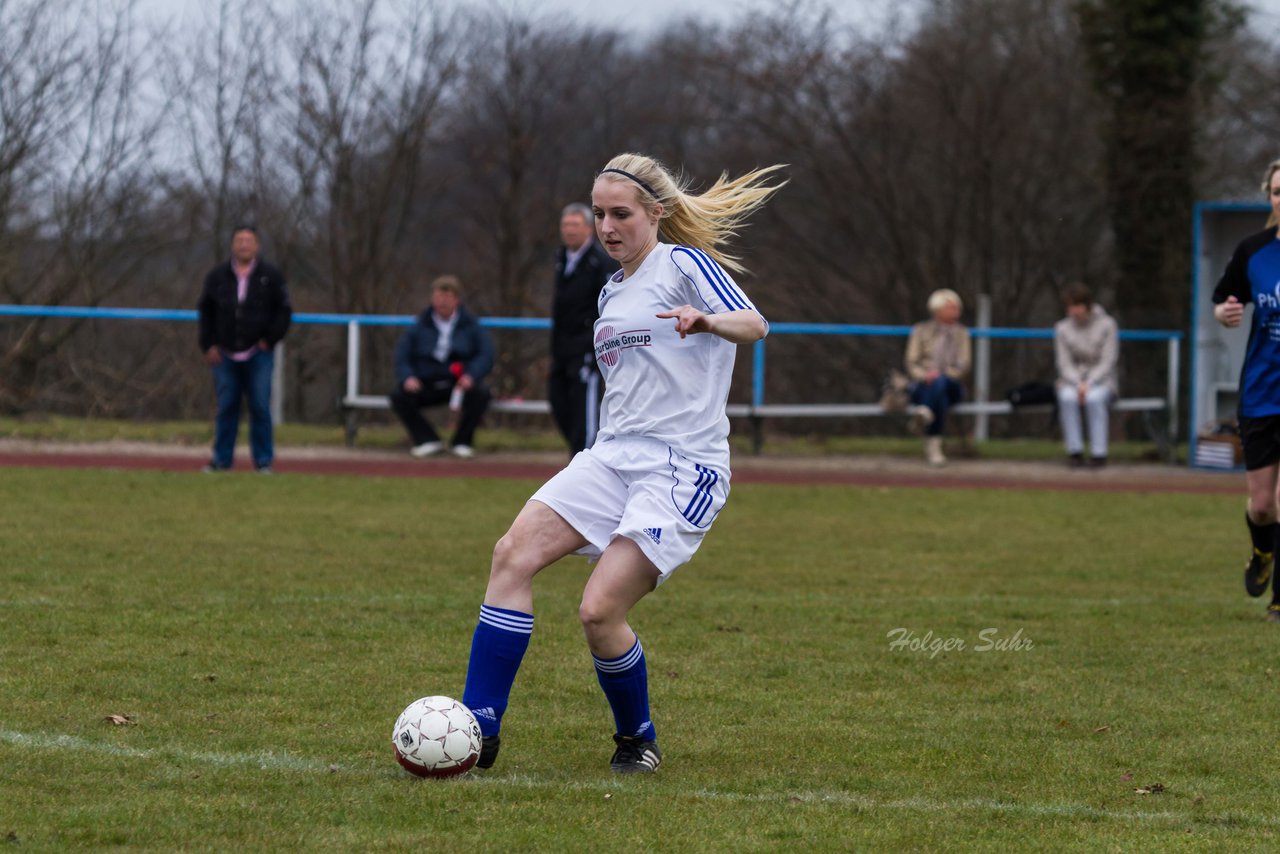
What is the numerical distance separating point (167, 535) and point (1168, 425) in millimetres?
10731

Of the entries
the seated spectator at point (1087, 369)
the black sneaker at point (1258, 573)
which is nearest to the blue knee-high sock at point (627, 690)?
the black sneaker at point (1258, 573)

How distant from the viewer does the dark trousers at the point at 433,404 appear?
15.4m

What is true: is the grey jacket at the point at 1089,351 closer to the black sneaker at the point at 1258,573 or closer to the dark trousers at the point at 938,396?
the dark trousers at the point at 938,396

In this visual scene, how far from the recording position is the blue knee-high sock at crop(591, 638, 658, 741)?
480 centimetres

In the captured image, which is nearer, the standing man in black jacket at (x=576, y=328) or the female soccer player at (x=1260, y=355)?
the female soccer player at (x=1260, y=355)

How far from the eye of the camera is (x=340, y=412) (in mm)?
16516

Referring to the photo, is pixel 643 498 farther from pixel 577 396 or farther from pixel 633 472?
pixel 577 396

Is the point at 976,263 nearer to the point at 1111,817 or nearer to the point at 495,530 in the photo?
the point at 495,530

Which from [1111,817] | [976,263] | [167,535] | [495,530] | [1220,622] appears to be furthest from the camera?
[976,263]

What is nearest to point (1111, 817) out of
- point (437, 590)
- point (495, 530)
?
point (437, 590)

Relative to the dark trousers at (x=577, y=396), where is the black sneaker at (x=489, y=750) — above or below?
below

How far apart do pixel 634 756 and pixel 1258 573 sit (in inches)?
171

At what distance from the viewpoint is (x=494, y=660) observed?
4.71m

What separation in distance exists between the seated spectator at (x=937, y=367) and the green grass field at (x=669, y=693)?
5286 mm
